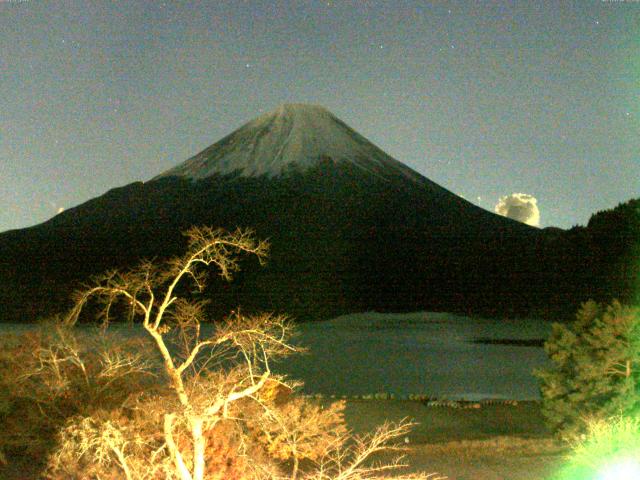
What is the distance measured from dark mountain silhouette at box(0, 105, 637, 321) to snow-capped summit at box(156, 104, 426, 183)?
245mm

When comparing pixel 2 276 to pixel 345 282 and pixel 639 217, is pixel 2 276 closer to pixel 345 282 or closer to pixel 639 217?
pixel 345 282

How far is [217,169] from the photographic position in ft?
378

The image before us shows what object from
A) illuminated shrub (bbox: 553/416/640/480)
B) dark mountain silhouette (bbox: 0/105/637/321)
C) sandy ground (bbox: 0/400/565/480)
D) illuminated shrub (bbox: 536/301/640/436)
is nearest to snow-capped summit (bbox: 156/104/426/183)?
dark mountain silhouette (bbox: 0/105/637/321)

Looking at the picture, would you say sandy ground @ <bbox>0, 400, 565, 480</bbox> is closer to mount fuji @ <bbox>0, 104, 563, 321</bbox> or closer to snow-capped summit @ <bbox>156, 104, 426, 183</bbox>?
mount fuji @ <bbox>0, 104, 563, 321</bbox>

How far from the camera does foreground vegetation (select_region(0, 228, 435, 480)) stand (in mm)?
6703

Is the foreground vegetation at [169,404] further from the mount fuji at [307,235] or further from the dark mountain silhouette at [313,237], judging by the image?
the mount fuji at [307,235]

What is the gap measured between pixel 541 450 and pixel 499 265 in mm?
80451

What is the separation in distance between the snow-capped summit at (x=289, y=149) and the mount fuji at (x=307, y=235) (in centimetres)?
25

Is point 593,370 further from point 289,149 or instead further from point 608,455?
point 289,149

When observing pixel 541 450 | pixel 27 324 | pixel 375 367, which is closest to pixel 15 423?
pixel 541 450

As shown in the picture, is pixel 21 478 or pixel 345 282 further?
pixel 345 282

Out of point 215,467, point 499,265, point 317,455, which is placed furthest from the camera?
point 499,265

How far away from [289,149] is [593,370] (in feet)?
351

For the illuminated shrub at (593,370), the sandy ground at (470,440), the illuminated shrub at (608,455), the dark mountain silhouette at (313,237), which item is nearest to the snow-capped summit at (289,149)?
the dark mountain silhouette at (313,237)
